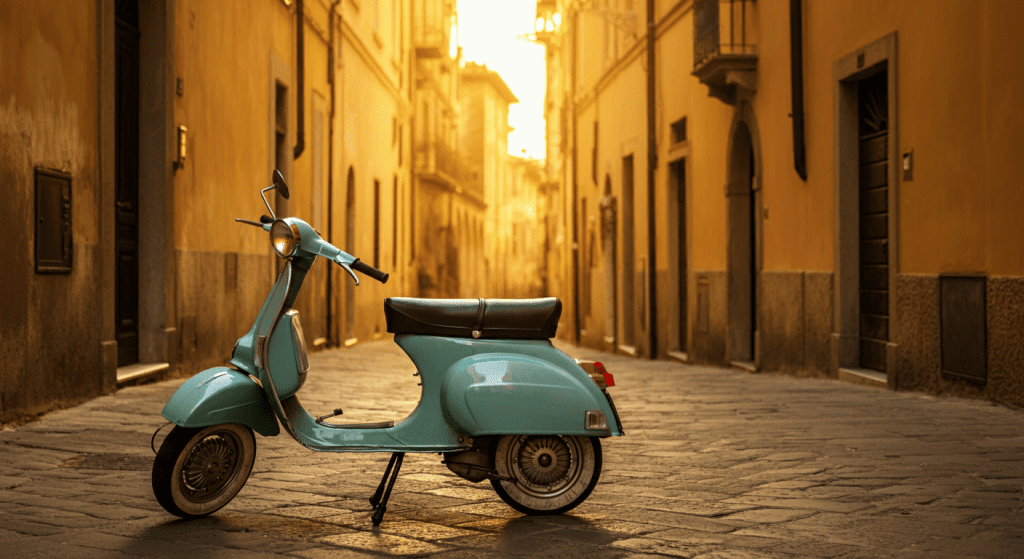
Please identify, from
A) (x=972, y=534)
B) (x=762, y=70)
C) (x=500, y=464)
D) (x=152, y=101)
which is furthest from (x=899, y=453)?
(x=762, y=70)

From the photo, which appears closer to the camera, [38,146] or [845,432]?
[845,432]

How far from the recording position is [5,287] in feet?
20.5

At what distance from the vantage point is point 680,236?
16.3m

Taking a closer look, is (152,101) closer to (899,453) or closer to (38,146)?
(38,146)

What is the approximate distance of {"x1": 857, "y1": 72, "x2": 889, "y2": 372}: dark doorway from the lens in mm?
9438

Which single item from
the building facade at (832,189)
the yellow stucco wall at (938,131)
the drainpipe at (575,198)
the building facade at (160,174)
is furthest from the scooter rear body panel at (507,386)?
the drainpipe at (575,198)

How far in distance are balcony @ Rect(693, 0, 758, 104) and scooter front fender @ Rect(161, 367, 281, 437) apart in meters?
9.31

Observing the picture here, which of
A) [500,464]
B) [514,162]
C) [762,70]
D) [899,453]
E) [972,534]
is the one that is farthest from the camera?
[514,162]

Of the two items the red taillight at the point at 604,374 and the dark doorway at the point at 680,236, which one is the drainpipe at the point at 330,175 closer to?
the dark doorway at the point at 680,236

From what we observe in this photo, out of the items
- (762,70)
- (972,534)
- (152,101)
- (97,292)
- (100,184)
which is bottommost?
(972,534)

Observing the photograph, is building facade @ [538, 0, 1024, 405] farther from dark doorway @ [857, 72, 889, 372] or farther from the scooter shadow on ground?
the scooter shadow on ground

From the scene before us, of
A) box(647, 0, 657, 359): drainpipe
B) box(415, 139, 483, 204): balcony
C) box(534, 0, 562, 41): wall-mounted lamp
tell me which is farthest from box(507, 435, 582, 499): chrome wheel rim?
box(415, 139, 483, 204): balcony

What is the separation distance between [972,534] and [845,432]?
2511mm

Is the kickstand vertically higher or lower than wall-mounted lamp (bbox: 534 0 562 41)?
lower
